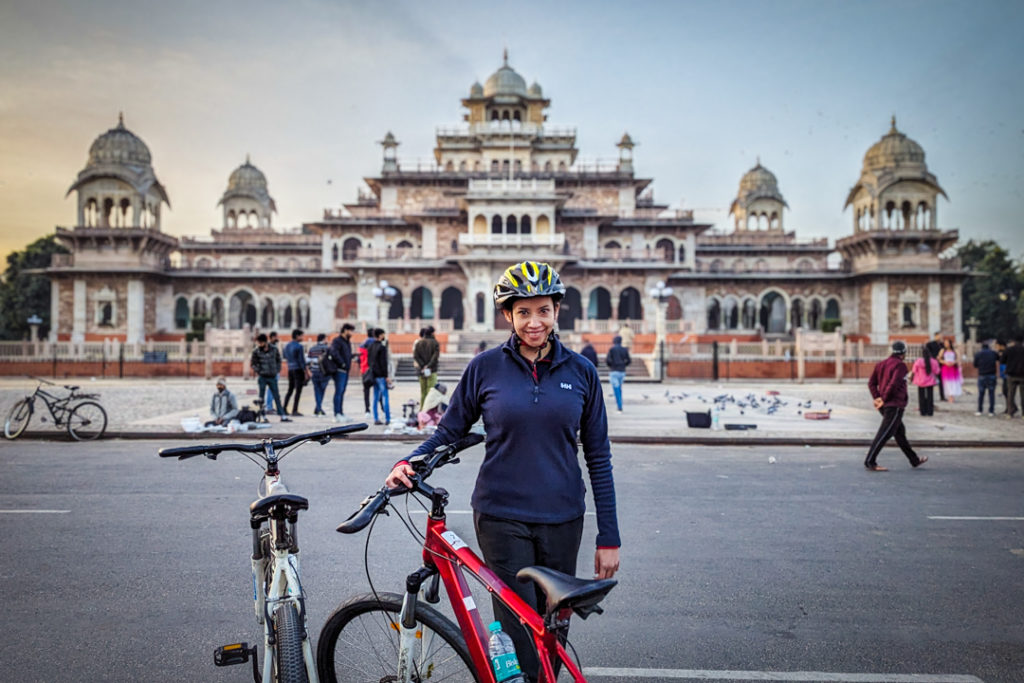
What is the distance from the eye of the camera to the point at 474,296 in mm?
40719

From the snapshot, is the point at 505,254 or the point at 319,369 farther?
the point at 505,254

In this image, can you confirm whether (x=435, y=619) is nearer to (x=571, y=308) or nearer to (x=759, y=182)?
(x=571, y=308)

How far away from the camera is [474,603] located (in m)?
2.60

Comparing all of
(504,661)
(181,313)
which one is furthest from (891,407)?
(181,313)

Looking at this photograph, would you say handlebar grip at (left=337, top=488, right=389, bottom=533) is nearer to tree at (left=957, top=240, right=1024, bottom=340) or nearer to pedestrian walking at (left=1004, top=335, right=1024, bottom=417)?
pedestrian walking at (left=1004, top=335, right=1024, bottom=417)

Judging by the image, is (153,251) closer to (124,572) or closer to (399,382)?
(399,382)

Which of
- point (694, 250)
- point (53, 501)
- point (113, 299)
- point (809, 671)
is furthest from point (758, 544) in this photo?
point (113, 299)

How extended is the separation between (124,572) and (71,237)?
46.8 meters

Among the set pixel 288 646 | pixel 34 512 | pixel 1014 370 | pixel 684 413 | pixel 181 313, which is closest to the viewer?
pixel 288 646

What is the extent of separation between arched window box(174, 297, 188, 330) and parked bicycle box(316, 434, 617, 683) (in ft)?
163

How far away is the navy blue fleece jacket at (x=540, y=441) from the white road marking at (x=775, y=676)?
1.26 metres

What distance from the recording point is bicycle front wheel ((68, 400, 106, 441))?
1245 cm

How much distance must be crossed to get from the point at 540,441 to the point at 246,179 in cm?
6169

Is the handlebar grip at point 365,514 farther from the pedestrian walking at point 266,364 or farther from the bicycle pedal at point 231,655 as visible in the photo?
the pedestrian walking at point 266,364
